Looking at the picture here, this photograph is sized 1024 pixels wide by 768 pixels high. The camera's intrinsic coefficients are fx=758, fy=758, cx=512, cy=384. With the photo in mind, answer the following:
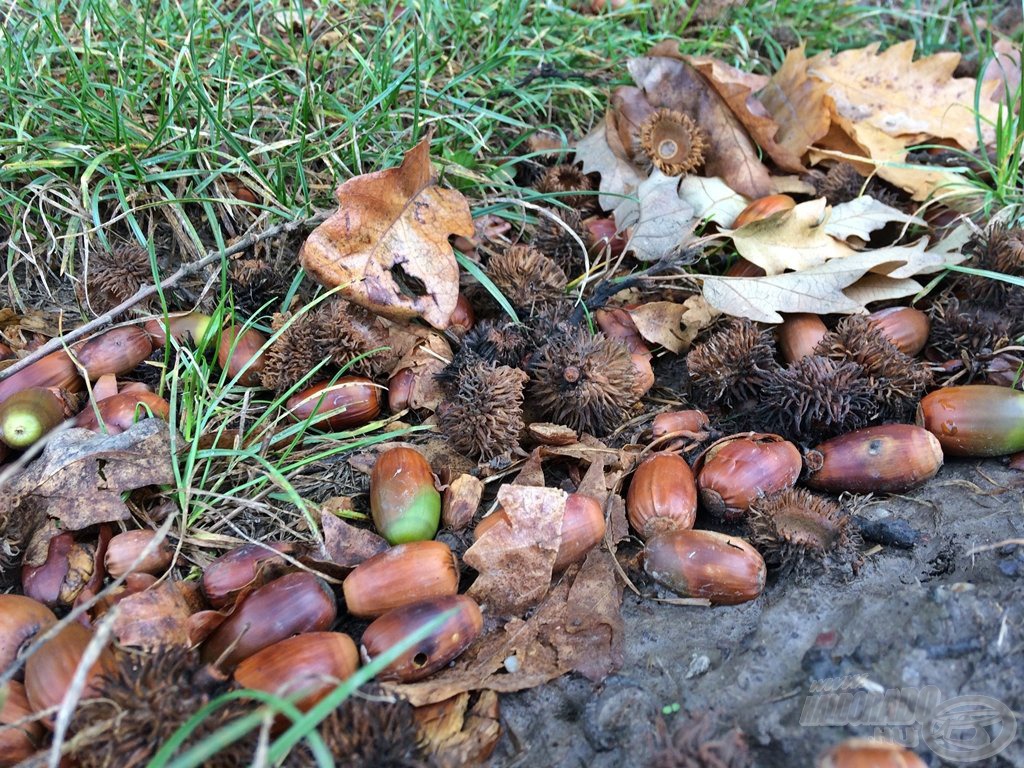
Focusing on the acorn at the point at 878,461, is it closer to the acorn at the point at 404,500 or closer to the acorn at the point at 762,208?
the acorn at the point at 762,208

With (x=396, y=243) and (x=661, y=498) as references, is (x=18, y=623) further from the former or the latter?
(x=661, y=498)

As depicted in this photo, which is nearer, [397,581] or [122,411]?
[397,581]

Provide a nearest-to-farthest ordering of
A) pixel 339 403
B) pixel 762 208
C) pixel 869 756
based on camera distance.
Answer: pixel 869 756 < pixel 339 403 < pixel 762 208

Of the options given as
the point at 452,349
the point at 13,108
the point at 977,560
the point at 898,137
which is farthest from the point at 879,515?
the point at 13,108

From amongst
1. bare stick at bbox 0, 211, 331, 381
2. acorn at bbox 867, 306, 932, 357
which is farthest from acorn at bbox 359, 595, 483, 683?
acorn at bbox 867, 306, 932, 357

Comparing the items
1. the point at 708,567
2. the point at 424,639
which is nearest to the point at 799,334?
the point at 708,567

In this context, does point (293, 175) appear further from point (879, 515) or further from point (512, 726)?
point (879, 515)

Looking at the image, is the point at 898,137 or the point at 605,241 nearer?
the point at 605,241

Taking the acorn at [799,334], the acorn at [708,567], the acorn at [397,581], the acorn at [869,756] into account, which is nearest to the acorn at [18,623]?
the acorn at [397,581]
